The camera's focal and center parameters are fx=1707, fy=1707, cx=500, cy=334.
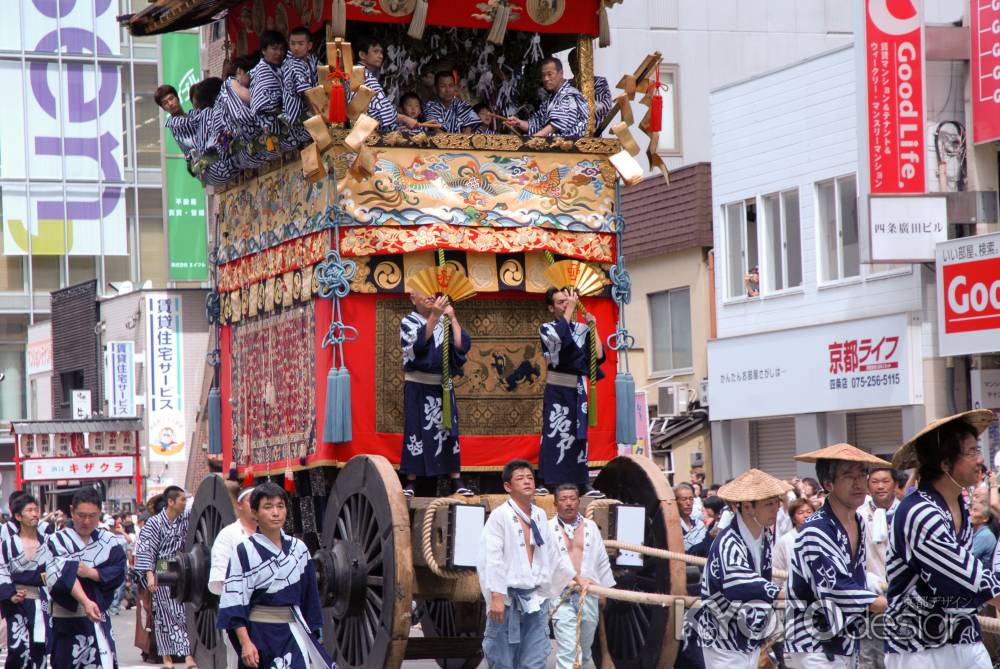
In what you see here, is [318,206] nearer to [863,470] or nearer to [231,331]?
[231,331]

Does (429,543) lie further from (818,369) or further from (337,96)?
(818,369)

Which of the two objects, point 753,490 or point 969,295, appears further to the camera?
point 969,295

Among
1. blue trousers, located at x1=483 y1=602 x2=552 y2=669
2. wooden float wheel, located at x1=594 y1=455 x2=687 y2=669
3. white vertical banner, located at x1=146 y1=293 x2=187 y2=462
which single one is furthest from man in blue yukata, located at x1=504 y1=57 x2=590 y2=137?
white vertical banner, located at x1=146 y1=293 x2=187 y2=462

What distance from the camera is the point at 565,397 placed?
1154 centimetres

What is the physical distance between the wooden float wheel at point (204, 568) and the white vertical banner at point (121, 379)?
22.1m

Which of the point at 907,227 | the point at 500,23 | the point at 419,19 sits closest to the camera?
the point at 419,19

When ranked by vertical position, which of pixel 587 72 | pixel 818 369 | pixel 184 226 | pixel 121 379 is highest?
pixel 184 226

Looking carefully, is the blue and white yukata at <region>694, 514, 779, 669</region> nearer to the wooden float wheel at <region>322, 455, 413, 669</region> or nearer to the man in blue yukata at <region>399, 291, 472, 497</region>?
the wooden float wheel at <region>322, 455, 413, 669</region>

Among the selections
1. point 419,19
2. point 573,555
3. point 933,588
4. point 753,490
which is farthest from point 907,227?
point 933,588

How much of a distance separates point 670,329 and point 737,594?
72.8 ft

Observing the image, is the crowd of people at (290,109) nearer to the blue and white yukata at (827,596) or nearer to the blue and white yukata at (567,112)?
the blue and white yukata at (567,112)

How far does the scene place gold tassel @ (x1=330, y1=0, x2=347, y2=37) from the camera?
449 inches

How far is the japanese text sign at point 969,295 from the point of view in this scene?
70.2ft

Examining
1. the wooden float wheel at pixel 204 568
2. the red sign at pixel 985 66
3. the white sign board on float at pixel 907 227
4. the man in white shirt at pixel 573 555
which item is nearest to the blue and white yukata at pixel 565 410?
the man in white shirt at pixel 573 555
